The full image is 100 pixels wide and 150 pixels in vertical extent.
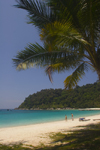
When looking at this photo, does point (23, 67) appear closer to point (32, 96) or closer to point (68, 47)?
point (68, 47)

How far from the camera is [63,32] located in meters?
3.58

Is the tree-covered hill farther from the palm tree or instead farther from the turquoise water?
the palm tree

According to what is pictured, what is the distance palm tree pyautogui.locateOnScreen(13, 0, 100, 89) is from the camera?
12.3ft

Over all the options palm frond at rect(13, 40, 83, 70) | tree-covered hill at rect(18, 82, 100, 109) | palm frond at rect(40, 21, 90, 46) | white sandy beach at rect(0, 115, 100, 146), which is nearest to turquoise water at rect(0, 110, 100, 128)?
white sandy beach at rect(0, 115, 100, 146)

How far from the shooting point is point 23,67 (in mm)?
4926

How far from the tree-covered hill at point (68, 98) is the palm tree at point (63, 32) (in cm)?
5149

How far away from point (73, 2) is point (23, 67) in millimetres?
2655

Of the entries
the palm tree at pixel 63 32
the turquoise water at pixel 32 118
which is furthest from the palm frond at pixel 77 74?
the turquoise water at pixel 32 118

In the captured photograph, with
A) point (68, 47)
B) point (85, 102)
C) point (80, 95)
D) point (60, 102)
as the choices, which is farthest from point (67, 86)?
point (60, 102)

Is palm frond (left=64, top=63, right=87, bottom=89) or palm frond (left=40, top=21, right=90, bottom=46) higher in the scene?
palm frond (left=40, top=21, right=90, bottom=46)

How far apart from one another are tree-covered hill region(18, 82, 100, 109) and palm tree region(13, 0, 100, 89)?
51.5 m

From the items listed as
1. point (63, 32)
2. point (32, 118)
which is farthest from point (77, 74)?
point (32, 118)

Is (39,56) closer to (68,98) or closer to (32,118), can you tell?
(32,118)

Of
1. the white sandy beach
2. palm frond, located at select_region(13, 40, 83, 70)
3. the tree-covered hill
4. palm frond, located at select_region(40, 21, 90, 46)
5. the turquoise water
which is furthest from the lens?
the tree-covered hill
